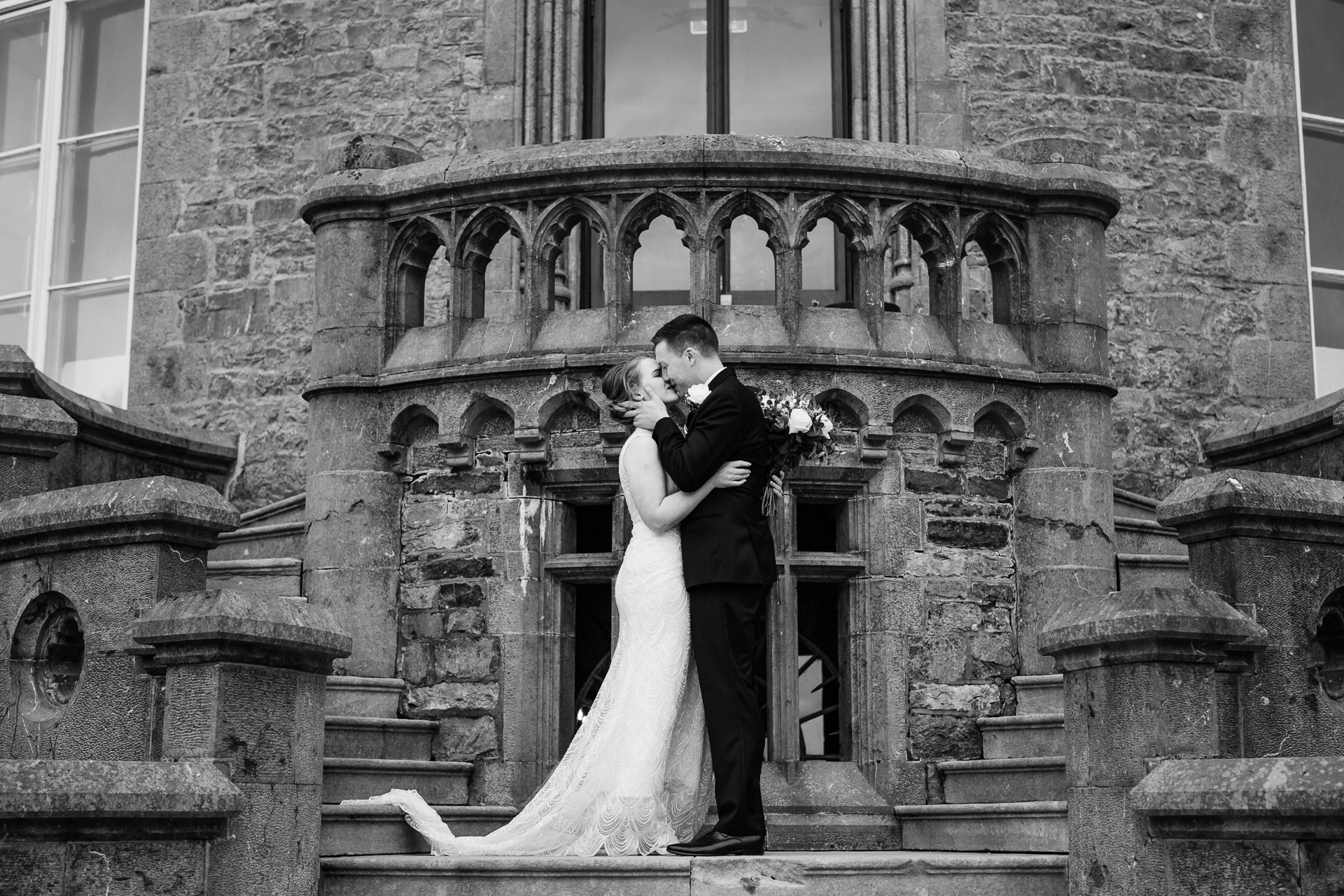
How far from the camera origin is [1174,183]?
11781 mm

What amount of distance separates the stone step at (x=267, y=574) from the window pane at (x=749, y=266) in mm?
4520

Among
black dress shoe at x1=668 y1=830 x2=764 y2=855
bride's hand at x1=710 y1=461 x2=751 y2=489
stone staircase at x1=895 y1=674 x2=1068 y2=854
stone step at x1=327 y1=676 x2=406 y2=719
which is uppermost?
bride's hand at x1=710 y1=461 x2=751 y2=489

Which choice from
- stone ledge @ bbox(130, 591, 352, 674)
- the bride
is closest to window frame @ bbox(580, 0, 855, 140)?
the bride

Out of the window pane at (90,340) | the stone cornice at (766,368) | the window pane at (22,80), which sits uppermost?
the window pane at (22,80)

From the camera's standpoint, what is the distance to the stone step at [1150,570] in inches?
309

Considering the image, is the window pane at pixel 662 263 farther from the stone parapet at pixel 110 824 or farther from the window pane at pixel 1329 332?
the stone parapet at pixel 110 824

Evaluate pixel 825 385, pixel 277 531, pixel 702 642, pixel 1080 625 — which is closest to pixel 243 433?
pixel 277 531

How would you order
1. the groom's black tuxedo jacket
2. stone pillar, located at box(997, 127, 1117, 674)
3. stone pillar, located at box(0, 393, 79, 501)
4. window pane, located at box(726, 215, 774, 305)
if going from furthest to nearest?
window pane, located at box(726, 215, 774, 305), stone pillar, located at box(997, 127, 1117, 674), stone pillar, located at box(0, 393, 79, 501), the groom's black tuxedo jacket

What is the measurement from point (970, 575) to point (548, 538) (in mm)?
→ 1745

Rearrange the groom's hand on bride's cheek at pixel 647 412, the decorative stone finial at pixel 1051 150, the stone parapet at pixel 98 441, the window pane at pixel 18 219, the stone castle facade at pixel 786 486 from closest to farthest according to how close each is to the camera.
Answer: the stone castle facade at pixel 786 486, the groom's hand on bride's cheek at pixel 647 412, the stone parapet at pixel 98 441, the decorative stone finial at pixel 1051 150, the window pane at pixel 18 219

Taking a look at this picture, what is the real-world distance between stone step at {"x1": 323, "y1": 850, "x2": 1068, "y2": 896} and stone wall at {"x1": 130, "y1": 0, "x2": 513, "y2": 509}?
6.42 metres

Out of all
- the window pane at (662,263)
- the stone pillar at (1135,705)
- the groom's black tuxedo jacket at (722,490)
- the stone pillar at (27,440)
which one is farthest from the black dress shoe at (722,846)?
the window pane at (662,263)

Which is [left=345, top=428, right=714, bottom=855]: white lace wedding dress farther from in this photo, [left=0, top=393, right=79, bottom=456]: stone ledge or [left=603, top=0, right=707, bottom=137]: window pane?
[left=603, top=0, right=707, bottom=137]: window pane

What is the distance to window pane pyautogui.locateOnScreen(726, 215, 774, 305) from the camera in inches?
461
